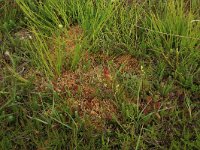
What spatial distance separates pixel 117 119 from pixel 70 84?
1.51 ft

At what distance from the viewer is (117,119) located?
96.1 inches

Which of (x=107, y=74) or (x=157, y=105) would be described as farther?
(x=107, y=74)

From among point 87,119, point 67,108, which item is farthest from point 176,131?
point 67,108

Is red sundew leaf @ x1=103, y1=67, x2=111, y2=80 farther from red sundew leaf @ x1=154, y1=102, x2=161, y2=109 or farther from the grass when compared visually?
red sundew leaf @ x1=154, y1=102, x2=161, y2=109

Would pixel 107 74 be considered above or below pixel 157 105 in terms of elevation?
above

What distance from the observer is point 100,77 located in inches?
104

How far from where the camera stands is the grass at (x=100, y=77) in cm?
237

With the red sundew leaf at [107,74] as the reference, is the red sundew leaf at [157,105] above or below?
below

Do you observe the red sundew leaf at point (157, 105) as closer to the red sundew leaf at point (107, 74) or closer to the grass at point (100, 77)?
the grass at point (100, 77)

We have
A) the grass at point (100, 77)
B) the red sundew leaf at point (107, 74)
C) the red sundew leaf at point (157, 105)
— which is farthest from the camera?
the red sundew leaf at point (107, 74)

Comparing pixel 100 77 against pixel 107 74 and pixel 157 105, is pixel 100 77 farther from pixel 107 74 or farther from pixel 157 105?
pixel 157 105

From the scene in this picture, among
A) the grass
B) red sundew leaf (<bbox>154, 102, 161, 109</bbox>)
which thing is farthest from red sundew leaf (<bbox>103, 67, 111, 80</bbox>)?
red sundew leaf (<bbox>154, 102, 161, 109</bbox>)

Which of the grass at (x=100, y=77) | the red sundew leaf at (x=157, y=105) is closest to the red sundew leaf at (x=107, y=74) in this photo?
the grass at (x=100, y=77)

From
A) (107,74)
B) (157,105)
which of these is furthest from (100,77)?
(157,105)
